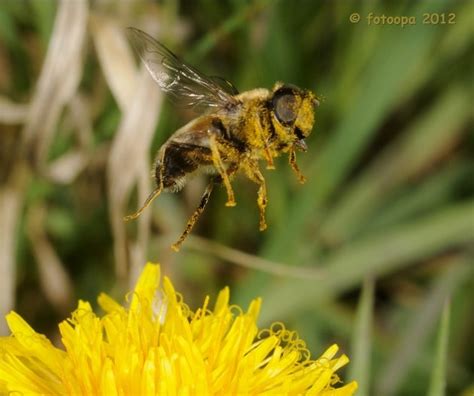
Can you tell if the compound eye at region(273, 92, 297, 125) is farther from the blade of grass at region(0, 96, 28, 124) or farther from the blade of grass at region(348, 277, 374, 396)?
the blade of grass at region(0, 96, 28, 124)

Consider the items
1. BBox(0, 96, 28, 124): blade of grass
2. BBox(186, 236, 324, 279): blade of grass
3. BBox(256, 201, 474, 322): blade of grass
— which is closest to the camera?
BBox(186, 236, 324, 279): blade of grass

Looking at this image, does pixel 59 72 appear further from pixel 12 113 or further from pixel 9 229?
pixel 9 229

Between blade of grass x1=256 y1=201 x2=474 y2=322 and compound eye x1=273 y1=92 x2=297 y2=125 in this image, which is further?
blade of grass x1=256 y1=201 x2=474 y2=322

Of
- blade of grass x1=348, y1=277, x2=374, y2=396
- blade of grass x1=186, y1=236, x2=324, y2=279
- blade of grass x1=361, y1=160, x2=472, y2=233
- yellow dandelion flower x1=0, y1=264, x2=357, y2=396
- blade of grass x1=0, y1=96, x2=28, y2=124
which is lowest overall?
yellow dandelion flower x1=0, y1=264, x2=357, y2=396

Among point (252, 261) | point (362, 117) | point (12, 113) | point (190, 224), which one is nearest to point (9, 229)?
point (12, 113)

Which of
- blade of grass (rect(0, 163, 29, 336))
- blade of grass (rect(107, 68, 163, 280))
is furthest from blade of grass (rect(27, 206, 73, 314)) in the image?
blade of grass (rect(107, 68, 163, 280))

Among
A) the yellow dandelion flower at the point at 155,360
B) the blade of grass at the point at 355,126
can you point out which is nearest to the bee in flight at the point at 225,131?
the yellow dandelion flower at the point at 155,360
